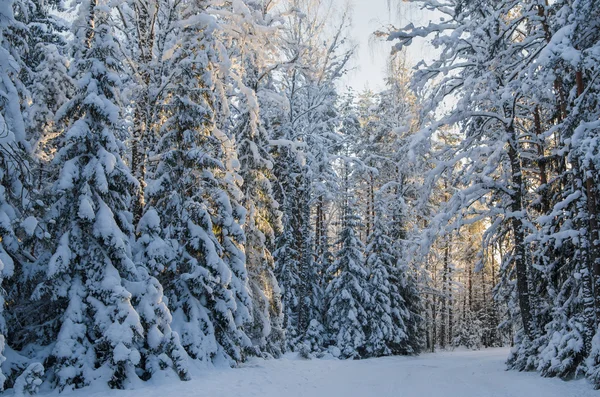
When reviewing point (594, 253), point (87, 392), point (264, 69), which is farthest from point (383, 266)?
point (87, 392)

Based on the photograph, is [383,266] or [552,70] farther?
[383,266]

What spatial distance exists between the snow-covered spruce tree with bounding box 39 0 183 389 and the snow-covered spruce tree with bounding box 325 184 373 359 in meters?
14.3

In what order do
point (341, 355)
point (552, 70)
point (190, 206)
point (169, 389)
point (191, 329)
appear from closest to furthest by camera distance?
point (169, 389) < point (552, 70) < point (191, 329) < point (190, 206) < point (341, 355)

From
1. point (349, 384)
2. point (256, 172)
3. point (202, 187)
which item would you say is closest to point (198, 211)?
point (202, 187)

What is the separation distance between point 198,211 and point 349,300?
42.5 feet

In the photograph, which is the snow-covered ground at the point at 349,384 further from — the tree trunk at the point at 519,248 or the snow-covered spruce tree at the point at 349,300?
the snow-covered spruce tree at the point at 349,300

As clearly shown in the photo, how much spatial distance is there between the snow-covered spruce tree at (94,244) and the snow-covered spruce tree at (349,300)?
47.1 ft

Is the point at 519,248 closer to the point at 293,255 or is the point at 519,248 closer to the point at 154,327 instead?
the point at 154,327

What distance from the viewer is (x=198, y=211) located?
39.5 ft

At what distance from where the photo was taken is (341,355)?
2200 cm

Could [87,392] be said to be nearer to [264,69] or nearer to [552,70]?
[552,70]

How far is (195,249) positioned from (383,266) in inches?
585

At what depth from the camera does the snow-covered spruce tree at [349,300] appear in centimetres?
2227

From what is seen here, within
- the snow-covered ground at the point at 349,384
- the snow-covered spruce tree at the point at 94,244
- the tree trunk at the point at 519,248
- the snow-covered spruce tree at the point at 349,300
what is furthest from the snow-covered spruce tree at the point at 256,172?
the tree trunk at the point at 519,248
